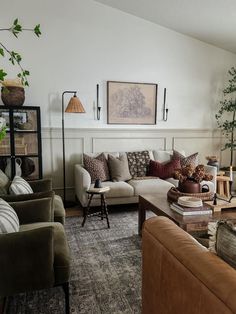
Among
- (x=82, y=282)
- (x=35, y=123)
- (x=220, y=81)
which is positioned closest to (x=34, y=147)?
(x=35, y=123)

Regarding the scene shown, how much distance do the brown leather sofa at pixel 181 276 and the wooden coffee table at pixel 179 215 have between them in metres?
0.76

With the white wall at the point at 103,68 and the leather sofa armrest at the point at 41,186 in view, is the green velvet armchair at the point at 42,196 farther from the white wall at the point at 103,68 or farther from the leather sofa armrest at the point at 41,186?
the white wall at the point at 103,68

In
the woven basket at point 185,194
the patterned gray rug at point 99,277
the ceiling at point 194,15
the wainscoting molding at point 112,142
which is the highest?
the ceiling at point 194,15

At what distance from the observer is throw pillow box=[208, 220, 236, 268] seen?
3.27 ft

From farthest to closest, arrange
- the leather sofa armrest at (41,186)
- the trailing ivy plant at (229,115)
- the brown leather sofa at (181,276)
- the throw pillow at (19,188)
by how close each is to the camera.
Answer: the trailing ivy plant at (229,115) → the leather sofa armrest at (41,186) → the throw pillow at (19,188) → the brown leather sofa at (181,276)

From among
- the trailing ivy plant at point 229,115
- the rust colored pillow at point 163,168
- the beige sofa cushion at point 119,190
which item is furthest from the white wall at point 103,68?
the beige sofa cushion at point 119,190

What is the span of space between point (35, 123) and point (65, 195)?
1.23 m

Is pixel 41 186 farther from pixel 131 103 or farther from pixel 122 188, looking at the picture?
pixel 131 103

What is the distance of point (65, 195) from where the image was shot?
4145mm

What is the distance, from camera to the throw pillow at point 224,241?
998 millimetres

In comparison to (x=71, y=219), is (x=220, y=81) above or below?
above

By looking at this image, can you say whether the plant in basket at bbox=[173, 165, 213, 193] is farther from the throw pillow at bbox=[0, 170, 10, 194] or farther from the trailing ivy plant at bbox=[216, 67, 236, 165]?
the trailing ivy plant at bbox=[216, 67, 236, 165]

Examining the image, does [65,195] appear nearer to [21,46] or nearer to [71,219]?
[71,219]

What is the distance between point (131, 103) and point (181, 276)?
3.55 meters
